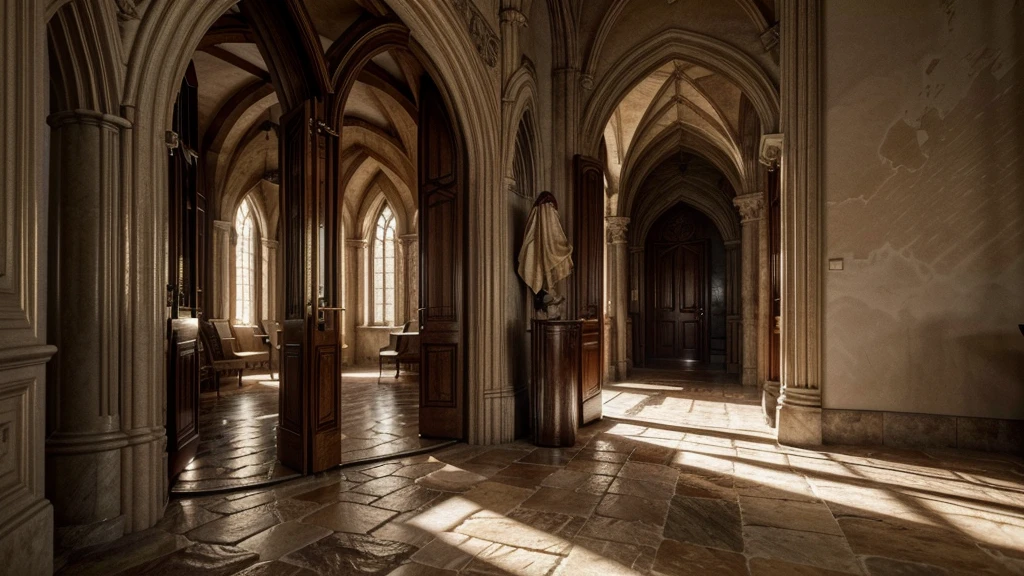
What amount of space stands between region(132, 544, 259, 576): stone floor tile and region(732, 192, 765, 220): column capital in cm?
947

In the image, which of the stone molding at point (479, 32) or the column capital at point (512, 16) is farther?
the column capital at point (512, 16)

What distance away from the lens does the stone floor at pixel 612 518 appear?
2.49 meters

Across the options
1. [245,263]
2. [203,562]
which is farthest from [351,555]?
[245,263]

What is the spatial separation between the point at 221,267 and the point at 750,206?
10.6m

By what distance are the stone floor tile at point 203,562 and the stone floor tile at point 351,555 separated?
0.22m

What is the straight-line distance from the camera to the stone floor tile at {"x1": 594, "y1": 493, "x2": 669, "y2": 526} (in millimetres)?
3059

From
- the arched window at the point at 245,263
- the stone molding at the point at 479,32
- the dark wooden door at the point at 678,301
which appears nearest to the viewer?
the stone molding at the point at 479,32

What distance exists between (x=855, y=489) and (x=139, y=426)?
4348mm

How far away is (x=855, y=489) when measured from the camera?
12.0 feet

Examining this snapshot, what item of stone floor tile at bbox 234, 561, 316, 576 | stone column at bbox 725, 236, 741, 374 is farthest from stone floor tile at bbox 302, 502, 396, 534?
stone column at bbox 725, 236, 741, 374

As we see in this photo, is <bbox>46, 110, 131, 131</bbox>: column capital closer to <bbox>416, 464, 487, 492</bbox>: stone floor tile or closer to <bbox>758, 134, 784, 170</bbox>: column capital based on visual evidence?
<bbox>416, 464, 487, 492</bbox>: stone floor tile

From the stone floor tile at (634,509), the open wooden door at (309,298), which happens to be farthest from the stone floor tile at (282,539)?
the stone floor tile at (634,509)

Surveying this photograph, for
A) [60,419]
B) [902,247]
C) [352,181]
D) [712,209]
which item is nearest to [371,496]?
[60,419]

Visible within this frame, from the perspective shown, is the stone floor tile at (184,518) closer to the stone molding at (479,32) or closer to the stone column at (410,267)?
the stone molding at (479,32)
